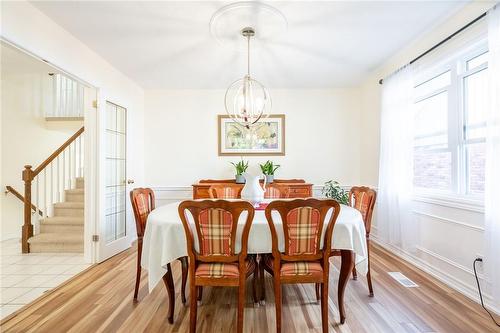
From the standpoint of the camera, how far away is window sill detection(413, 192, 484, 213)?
84.3 inches

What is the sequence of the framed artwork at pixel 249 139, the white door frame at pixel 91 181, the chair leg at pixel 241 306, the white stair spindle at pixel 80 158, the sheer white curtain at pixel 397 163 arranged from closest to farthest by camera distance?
the chair leg at pixel 241 306 < the sheer white curtain at pixel 397 163 < the white door frame at pixel 91 181 < the white stair spindle at pixel 80 158 < the framed artwork at pixel 249 139

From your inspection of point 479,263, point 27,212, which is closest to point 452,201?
point 479,263

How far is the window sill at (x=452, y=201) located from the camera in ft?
7.02

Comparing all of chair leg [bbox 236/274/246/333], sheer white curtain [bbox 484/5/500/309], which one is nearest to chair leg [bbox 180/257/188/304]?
chair leg [bbox 236/274/246/333]

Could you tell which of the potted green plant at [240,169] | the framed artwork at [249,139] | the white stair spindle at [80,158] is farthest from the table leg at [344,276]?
the white stair spindle at [80,158]

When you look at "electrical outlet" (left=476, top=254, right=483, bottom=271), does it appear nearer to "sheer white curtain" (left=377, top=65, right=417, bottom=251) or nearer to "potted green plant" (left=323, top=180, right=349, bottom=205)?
"sheer white curtain" (left=377, top=65, right=417, bottom=251)

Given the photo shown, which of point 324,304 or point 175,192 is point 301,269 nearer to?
point 324,304

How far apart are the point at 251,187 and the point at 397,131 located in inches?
79.0

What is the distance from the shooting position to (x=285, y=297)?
2215mm

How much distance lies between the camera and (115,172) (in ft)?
11.5

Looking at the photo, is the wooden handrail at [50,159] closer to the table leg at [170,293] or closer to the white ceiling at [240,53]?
the white ceiling at [240,53]

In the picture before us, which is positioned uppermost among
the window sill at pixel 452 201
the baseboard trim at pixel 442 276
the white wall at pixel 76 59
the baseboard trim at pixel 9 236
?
the white wall at pixel 76 59

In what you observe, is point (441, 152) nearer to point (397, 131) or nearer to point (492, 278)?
point (397, 131)

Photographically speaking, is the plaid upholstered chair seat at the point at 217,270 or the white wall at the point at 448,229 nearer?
the plaid upholstered chair seat at the point at 217,270
